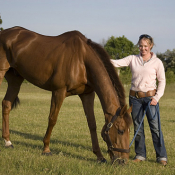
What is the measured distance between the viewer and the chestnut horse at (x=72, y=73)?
4.64 meters

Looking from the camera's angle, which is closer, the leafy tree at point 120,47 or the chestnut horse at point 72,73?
the chestnut horse at point 72,73

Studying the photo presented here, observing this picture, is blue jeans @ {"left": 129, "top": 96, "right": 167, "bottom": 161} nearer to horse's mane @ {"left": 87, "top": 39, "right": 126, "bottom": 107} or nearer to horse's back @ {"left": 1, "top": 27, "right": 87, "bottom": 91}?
horse's mane @ {"left": 87, "top": 39, "right": 126, "bottom": 107}

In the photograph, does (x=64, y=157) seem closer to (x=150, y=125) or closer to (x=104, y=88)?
(x=104, y=88)

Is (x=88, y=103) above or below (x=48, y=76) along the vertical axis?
below

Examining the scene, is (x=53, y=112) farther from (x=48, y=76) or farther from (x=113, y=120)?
(x=113, y=120)

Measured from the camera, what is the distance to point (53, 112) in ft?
17.8

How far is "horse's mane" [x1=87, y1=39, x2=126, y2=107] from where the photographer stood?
4.85 metres

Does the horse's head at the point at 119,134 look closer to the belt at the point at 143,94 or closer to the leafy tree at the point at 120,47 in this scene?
the belt at the point at 143,94

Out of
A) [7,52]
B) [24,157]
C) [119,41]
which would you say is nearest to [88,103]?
[24,157]

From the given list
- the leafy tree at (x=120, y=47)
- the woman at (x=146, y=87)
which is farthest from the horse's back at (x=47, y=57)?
the leafy tree at (x=120, y=47)

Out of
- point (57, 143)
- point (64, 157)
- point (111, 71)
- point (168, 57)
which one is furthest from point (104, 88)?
point (168, 57)

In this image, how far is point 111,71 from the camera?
195 inches

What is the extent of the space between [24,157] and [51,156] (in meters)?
0.57

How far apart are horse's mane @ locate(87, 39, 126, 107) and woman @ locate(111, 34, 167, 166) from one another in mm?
195
